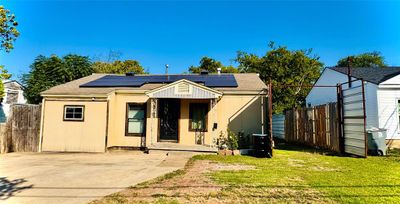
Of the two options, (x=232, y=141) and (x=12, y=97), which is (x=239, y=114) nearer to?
(x=232, y=141)

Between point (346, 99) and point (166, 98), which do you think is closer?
point (346, 99)

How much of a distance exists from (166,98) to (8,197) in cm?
766

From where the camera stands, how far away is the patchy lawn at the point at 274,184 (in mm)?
4855

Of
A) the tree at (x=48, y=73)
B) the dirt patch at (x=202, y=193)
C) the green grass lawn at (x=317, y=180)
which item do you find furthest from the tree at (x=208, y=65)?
the dirt patch at (x=202, y=193)

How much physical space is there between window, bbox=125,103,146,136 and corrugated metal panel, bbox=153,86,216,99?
1396 millimetres

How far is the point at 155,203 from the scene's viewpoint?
4.57 meters

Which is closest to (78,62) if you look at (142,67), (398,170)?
(142,67)

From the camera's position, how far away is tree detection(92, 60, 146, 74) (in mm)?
34156

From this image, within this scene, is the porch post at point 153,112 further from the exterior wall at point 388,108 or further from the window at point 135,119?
the exterior wall at point 388,108

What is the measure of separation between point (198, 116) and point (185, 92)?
5.00 ft

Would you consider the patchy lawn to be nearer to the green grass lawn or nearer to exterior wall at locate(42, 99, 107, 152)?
the green grass lawn

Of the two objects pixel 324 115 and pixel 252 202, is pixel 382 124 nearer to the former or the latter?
pixel 324 115

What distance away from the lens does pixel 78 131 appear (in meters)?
11.6

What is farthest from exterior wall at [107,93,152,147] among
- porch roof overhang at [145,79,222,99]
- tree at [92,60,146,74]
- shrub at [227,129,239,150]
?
tree at [92,60,146,74]
